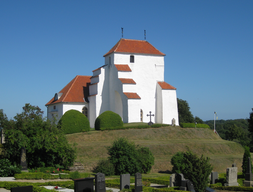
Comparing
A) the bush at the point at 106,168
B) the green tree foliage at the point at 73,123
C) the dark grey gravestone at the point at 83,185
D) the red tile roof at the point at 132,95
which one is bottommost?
the bush at the point at 106,168

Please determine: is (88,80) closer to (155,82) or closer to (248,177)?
(155,82)

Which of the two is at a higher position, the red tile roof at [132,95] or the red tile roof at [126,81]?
the red tile roof at [126,81]

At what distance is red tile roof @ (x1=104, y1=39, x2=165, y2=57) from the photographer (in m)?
44.9

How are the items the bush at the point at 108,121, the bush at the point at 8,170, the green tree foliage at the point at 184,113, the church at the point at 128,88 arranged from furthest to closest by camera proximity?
the green tree foliage at the point at 184,113 < the church at the point at 128,88 < the bush at the point at 108,121 < the bush at the point at 8,170

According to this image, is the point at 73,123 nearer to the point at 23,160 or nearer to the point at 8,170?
the point at 23,160

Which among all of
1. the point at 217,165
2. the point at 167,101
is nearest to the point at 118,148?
the point at 217,165

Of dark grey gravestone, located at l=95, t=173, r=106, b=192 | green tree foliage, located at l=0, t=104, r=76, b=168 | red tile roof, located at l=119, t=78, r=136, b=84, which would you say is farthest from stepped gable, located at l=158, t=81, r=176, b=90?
dark grey gravestone, located at l=95, t=173, r=106, b=192

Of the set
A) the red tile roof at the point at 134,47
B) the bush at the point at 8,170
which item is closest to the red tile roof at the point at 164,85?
the red tile roof at the point at 134,47

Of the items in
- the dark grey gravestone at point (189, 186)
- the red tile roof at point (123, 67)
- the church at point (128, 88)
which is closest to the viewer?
the dark grey gravestone at point (189, 186)

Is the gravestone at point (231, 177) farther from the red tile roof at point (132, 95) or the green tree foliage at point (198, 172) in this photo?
the red tile roof at point (132, 95)

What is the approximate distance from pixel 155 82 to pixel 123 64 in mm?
5328

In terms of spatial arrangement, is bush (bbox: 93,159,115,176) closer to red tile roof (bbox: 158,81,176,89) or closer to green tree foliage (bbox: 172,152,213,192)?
green tree foliage (bbox: 172,152,213,192)

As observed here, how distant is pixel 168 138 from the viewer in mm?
34938

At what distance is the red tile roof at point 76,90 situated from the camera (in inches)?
1776
